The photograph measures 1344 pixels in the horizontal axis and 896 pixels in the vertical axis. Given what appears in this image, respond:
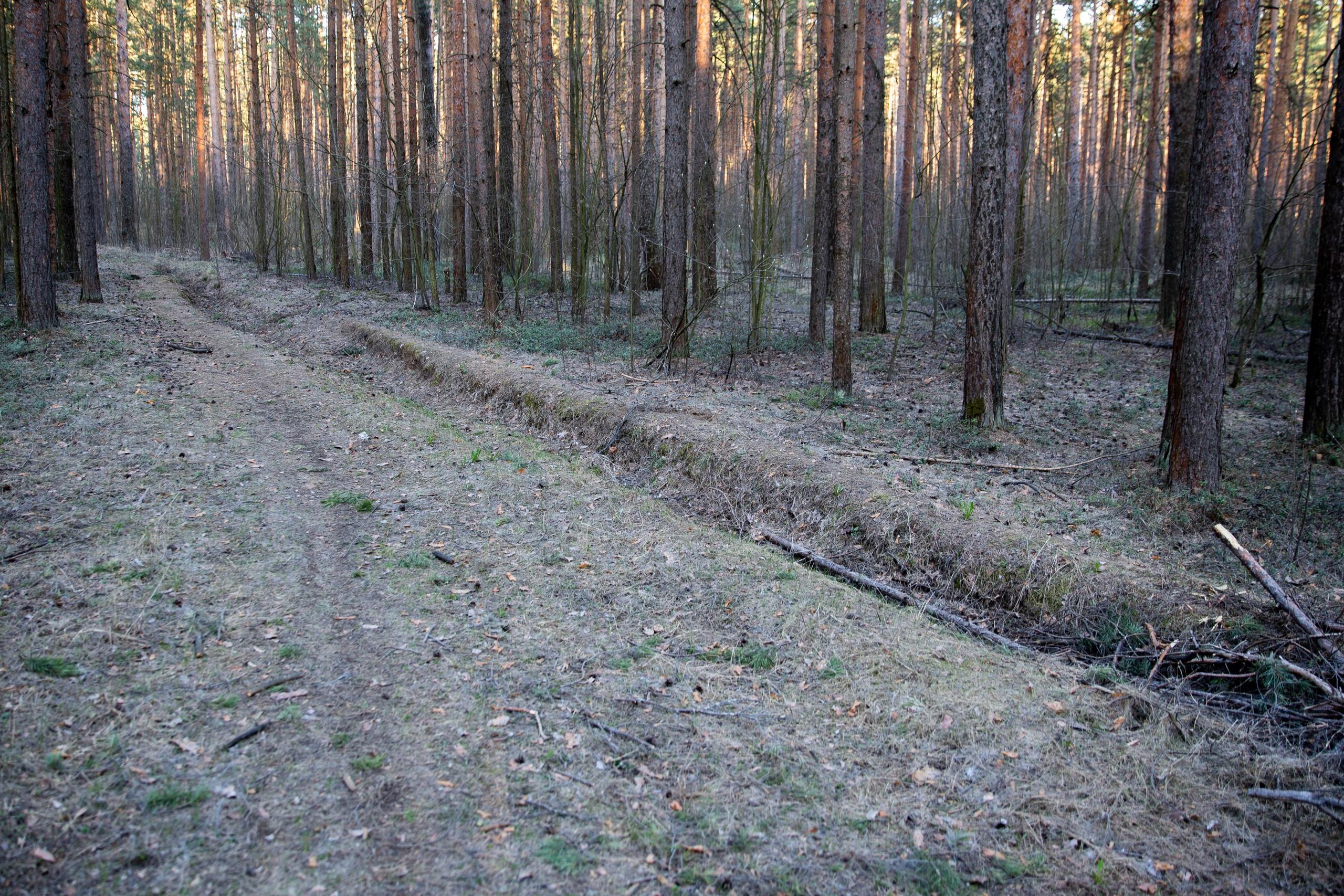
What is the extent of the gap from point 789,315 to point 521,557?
1271cm

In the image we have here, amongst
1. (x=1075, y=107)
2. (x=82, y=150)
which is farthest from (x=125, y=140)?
(x=1075, y=107)

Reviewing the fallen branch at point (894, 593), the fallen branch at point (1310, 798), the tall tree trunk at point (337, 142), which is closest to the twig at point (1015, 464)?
the fallen branch at point (894, 593)

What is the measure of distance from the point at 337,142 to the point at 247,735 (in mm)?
19098

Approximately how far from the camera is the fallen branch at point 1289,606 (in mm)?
4035

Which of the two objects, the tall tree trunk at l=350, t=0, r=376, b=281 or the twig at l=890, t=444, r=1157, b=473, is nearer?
the twig at l=890, t=444, r=1157, b=473

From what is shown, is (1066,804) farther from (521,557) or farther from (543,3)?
(543,3)

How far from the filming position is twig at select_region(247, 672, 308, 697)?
3.83 meters

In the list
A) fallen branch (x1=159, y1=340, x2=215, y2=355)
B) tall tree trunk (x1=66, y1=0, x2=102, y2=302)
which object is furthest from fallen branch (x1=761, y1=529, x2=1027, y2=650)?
tall tree trunk (x1=66, y1=0, x2=102, y2=302)

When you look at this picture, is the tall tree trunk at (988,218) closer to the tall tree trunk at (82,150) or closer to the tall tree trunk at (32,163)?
the tall tree trunk at (32,163)

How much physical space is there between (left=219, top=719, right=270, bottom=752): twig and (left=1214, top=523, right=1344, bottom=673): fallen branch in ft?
15.1

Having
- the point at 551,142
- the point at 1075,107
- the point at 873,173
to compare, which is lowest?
the point at 873,173

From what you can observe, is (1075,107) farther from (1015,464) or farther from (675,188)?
(1015,464)

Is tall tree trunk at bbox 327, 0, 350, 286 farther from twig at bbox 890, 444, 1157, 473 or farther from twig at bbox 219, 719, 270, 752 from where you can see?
twig at bbox 219, 719, 270, 752

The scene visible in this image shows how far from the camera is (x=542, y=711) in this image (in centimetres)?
389
